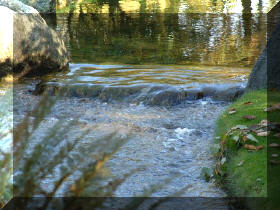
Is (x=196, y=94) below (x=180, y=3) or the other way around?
below

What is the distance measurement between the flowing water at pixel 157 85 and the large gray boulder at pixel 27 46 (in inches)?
15.8

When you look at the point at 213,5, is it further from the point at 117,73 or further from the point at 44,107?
the point at 44,107

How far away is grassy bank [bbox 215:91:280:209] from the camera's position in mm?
3736

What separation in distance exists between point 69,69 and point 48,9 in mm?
8474

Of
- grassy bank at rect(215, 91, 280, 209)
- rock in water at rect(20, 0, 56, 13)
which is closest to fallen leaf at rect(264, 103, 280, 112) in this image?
grassy bank at rect(215, 91, 280, 209)

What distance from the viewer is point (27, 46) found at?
9328 mm

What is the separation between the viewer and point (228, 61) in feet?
34.0

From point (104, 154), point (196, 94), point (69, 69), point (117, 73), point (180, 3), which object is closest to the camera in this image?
point (104, 154)

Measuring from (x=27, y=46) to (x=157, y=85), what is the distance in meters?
3.20

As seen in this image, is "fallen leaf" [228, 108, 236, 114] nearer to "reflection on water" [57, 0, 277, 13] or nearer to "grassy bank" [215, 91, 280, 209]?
"grassy bank" [215, 91, 280, 209]

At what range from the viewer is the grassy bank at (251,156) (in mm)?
3736

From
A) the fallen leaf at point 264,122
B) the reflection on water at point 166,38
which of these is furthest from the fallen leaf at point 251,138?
the reflection on water at point 166,38

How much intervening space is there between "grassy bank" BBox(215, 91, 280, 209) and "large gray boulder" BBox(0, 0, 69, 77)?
5.25m

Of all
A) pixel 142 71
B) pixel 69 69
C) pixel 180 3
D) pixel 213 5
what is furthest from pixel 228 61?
pixel 180 3
